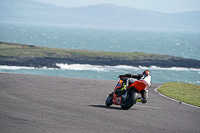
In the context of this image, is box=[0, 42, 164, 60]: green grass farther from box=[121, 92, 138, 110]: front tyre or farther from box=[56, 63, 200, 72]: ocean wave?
box=[121, 92, 138, 110]: front tyre

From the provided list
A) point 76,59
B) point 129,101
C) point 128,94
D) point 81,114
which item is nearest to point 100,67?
point 76,59

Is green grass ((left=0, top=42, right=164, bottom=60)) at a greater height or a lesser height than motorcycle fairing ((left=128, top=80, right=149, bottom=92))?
greater

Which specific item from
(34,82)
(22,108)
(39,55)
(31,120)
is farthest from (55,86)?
(39,55)

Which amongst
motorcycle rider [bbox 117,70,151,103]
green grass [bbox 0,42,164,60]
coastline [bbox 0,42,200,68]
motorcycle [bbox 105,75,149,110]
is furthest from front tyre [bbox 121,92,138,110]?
green grass [bbox 0,42,164,60]

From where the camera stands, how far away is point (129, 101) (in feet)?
38.2

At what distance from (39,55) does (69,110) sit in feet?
194

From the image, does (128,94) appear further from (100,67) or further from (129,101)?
(100,67)

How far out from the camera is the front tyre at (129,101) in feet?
37.7

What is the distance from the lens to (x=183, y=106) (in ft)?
46.4

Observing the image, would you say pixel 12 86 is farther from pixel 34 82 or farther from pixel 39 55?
pixel 39 55

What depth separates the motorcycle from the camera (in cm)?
1160

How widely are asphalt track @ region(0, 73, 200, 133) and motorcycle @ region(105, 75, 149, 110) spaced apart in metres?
0.27

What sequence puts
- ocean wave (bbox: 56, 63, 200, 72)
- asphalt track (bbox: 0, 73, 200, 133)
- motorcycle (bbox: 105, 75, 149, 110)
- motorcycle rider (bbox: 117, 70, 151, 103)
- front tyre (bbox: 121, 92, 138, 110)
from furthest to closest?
ocean wave (bbox: 56, 63, 200, 72), motorcycle rider (bbox: 117, 70, 151, 103), motorcycle (bbox: 105, 75, 149, 110), front tyre (bbox: 121, 92, 138, 110), asphalt track (bbox: 0, 73, 200, 133)

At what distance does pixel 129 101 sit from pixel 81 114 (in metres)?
1.94
